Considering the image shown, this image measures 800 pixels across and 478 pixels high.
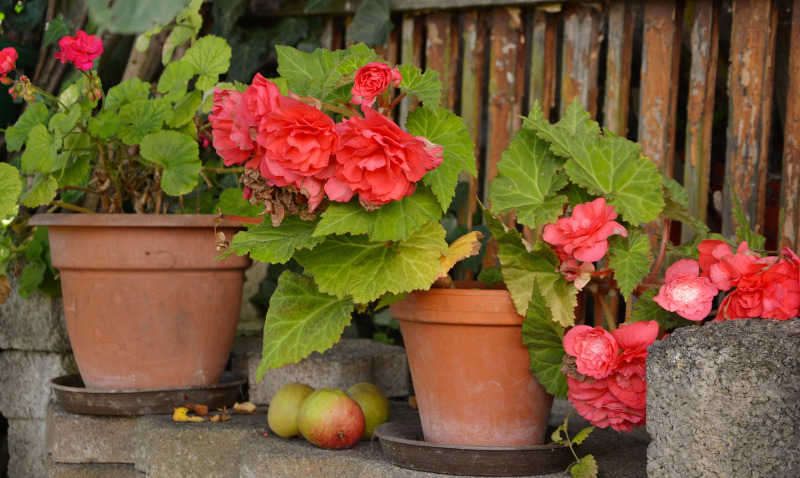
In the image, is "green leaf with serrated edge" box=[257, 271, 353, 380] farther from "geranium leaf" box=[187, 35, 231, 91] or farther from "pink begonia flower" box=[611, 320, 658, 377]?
"geranium leaf" box=[187, 35, 231, 91]

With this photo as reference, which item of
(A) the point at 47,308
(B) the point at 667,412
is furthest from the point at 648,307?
(A) the point at 47,308

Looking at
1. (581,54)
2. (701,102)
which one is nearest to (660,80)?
(701,102)

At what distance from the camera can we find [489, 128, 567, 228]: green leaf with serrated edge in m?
1.52

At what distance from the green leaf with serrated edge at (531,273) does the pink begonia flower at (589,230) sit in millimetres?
59

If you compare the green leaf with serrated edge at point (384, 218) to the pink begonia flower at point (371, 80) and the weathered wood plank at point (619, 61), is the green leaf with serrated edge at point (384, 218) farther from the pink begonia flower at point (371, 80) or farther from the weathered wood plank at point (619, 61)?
the weathered wood plank at point (619, 61)

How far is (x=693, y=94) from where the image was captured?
2.26 m

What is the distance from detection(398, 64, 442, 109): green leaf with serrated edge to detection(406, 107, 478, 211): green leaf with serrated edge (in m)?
0.02

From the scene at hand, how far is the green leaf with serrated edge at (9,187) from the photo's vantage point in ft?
5.92

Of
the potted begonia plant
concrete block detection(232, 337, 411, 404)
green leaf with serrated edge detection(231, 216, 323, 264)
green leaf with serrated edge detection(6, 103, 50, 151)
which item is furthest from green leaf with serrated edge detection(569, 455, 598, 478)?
green leaf with serrated edge detection(6, 103, 50, 151)

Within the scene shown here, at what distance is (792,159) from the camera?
82.7 inches

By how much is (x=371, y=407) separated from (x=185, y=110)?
95 centimetres

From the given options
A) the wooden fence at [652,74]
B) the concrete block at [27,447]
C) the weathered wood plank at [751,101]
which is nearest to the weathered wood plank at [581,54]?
the wooden fence at [652,74]

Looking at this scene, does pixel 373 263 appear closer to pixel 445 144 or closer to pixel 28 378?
pixel 445 144

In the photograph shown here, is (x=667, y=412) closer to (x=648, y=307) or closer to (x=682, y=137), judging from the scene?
(x=648, y=307)
